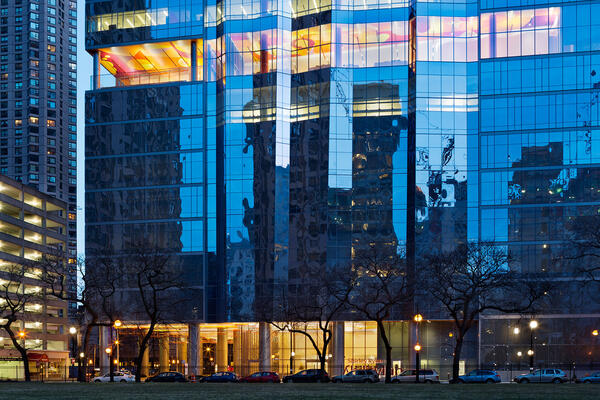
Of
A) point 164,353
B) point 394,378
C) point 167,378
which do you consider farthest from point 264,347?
point 394,378

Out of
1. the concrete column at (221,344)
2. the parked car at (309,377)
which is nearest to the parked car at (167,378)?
the parked car at (309,377)

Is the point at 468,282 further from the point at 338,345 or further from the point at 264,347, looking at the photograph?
the point at 264,347

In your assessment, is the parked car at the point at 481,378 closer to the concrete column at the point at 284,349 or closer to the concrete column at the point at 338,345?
the concrete column at the point at 338,345

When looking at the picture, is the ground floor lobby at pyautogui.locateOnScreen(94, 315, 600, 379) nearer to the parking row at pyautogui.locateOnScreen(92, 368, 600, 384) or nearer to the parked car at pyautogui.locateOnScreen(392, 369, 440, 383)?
the parked car at pyautogui.locateOnScreen(392, 369, 440, 383)

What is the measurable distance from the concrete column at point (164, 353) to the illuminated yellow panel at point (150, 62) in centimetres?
4199

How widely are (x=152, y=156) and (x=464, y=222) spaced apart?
48628 mm

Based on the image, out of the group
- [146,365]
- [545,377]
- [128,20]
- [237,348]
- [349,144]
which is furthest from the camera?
[128,20]

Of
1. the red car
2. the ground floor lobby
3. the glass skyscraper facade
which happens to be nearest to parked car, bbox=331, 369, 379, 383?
the red car

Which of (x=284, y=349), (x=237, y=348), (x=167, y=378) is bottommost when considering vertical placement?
(x=237, y=348)

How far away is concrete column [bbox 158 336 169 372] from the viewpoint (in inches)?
5023

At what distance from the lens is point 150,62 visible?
142 meters

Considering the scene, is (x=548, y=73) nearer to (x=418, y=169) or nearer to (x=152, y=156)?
(x=418, y=169)

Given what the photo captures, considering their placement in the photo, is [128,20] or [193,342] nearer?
[193,342]

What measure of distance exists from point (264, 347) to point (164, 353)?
1994cm
